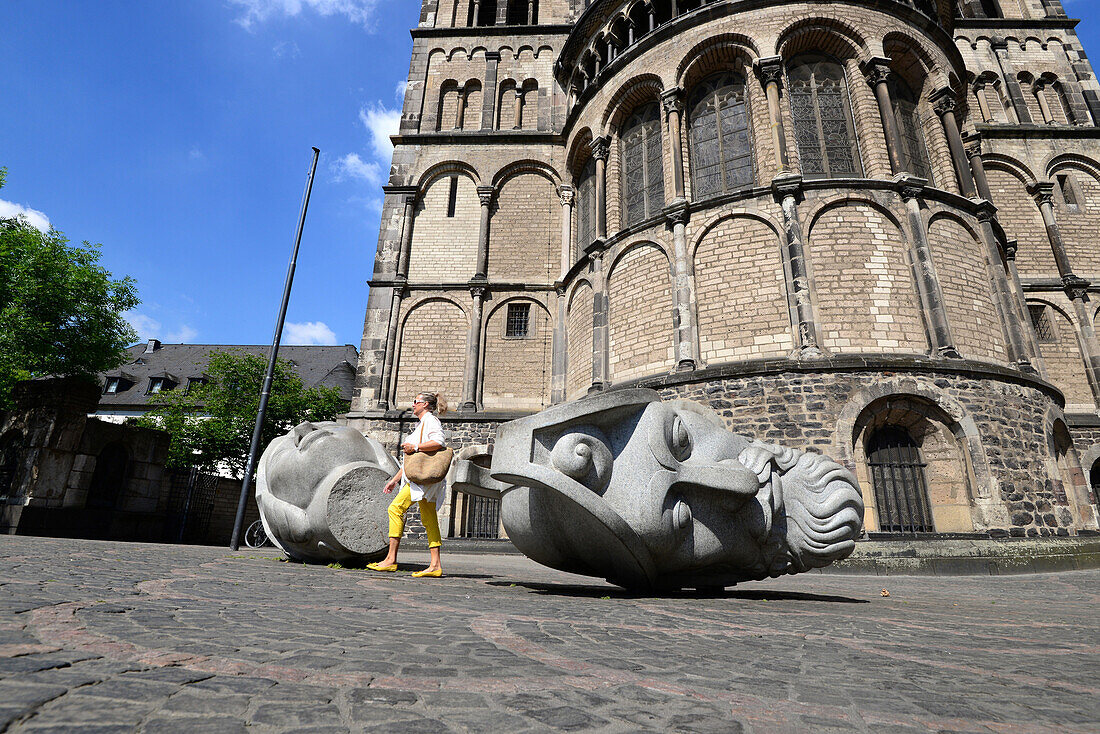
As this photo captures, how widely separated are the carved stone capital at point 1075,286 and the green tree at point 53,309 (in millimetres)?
28889

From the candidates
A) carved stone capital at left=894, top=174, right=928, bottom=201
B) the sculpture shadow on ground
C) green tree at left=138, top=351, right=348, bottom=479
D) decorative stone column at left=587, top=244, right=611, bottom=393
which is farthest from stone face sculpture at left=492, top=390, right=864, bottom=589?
green tree at left=138, top=351, right=348, bottom=479

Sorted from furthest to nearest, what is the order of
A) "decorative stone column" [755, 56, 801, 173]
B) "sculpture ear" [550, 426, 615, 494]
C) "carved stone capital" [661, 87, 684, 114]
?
"carved stone capital" [661, 87, 684, 114]
"decorative stone column" [755, 56, 801, 173]
"sculpture ear" [550, 426, 615, 494]

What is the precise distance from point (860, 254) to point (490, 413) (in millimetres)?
9366

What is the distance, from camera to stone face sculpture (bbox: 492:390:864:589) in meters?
3.38

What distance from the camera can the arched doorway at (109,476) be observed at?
472 inches

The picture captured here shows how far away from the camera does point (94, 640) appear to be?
156 centimetres

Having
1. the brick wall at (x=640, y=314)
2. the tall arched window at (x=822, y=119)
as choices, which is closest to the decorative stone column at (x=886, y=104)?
the tall arched window at (x=822, y=119)

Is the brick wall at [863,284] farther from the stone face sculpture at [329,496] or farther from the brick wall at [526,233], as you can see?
the stone face sculpture at [329,496]

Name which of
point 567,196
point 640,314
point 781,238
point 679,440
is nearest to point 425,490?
point 679,440

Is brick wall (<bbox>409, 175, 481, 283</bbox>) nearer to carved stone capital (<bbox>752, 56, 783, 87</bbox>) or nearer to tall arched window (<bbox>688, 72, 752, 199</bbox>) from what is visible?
tall arched window (<bbox>688, 72, 752, 199</bbox>)

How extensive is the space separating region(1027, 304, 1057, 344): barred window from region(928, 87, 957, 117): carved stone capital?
648 cm

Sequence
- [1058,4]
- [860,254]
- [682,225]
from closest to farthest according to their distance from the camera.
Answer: [860,254], [682,225], [1058,4]

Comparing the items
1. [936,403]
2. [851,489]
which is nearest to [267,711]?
[851,489]

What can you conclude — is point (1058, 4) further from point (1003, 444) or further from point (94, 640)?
point (94, 640)
